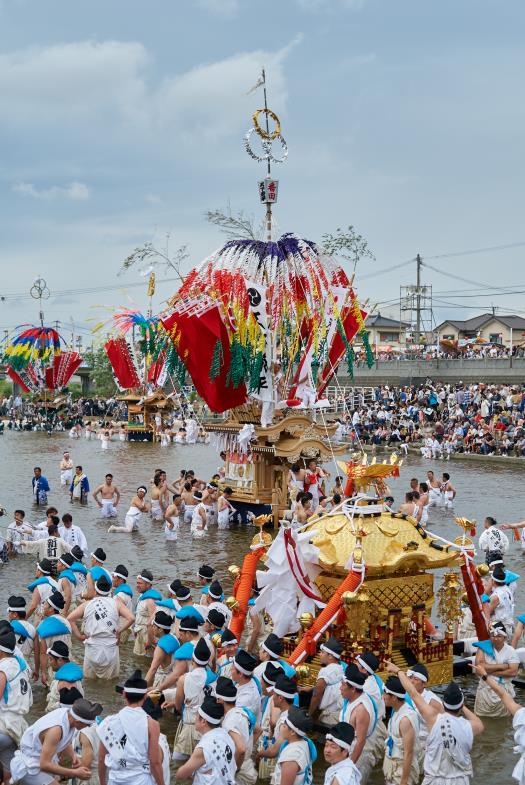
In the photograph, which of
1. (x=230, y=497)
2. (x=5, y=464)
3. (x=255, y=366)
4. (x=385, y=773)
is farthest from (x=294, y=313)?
(x=5, y=464)

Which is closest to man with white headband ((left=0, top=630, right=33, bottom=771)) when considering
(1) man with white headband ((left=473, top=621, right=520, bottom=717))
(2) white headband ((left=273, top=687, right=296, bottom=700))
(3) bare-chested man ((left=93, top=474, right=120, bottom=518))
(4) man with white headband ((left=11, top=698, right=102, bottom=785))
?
(4) man with white headband ((left=11, top=698, right=102, bottom=785))

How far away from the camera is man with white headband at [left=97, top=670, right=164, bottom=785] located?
580cm

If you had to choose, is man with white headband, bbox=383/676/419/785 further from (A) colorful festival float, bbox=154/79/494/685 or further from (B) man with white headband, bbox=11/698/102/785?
(A) colorful festival float, bbox=154/79/494/685

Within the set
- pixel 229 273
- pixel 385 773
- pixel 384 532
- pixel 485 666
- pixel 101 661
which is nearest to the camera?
pixel 385 773

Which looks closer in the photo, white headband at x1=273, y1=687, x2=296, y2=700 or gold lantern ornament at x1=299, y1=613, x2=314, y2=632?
white headband at x1=273, y1=687, x2=296, y2=700

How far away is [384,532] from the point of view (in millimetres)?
8531

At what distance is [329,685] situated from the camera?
7.62 m

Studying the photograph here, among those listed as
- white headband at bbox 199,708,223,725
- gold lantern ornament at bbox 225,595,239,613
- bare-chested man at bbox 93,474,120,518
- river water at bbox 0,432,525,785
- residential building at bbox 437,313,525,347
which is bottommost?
river water at bbox 0,432,525,785

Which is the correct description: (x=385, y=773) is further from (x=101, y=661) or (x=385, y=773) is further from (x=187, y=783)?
Answer: (x=101, y=661)

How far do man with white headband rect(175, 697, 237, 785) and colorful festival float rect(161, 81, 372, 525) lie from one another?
10.8 m

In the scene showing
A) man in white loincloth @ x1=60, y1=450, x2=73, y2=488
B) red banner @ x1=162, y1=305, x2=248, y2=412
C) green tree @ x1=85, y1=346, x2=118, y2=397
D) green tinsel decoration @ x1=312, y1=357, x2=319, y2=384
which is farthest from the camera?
green tree @ x1=85, y1=346, x2=118, y2=397

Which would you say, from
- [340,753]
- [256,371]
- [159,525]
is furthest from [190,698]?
[159,525]

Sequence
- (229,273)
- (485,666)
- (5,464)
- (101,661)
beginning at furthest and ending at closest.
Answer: (5,464)
(229,273)
(101,661)
(485,666)

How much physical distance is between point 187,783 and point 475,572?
11.3ft
